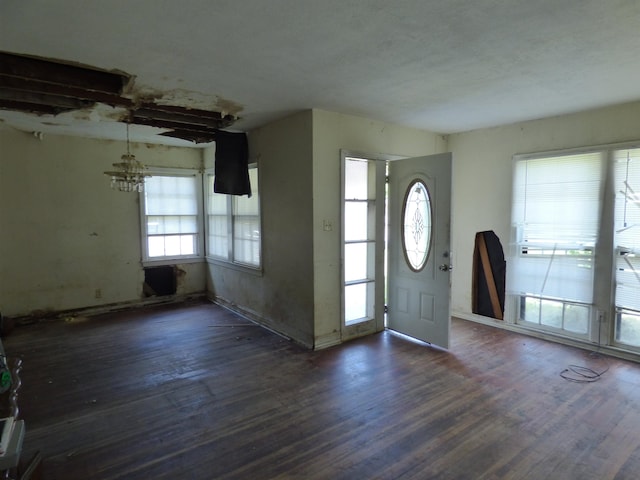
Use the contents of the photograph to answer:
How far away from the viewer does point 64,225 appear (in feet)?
17.0

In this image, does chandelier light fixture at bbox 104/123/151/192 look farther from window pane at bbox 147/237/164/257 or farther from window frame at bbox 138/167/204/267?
window pane at bbox 147/237/164/257

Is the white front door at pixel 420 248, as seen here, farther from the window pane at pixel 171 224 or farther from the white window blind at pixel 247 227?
the window pane at pixel 171 224

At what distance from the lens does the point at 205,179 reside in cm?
627

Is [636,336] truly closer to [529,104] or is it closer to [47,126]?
[529,104]

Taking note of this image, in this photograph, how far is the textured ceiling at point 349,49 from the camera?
196cm

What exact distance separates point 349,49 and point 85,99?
8.30ft

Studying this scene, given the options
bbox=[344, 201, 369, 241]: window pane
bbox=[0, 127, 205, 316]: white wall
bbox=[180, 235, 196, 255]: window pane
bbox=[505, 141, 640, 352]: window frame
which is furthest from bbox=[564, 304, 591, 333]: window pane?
bbox=[0, 127, 205, 316]: white wall

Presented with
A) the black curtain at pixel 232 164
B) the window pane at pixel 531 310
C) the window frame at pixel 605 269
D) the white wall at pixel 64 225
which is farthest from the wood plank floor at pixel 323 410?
the black curtain at pixel 232 164

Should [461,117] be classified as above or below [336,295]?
above

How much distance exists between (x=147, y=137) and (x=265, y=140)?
1982mm

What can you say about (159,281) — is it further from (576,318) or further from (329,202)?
(576,318)

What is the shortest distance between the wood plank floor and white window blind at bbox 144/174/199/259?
2002mm

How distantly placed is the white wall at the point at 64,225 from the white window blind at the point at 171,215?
216 mm

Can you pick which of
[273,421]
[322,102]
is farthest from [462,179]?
[273,421]
